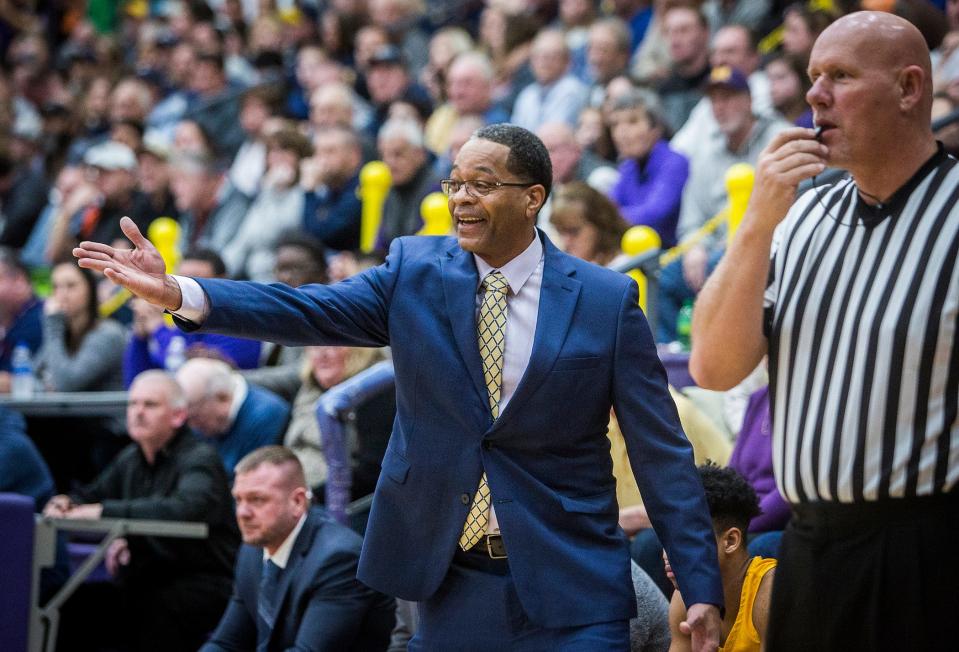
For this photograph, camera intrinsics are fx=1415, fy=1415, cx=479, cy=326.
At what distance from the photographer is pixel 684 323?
21.6 ft

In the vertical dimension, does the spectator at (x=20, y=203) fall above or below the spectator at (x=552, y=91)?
below

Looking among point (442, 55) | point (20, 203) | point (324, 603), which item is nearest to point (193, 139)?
point (442, 55)

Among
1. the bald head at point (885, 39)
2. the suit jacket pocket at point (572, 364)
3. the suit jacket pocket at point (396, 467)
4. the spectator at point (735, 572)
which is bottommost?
the spectator at point (735, 572)

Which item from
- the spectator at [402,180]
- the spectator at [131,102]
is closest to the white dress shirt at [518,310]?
the spectator at [402,180]

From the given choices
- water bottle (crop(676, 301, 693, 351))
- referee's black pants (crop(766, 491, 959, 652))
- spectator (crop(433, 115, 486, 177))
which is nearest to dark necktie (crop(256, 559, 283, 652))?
water bottle (crop(676, 301, 693, 351))

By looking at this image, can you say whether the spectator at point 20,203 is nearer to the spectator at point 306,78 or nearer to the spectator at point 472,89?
the spectator at point 306,78

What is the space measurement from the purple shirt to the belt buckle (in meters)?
4.48

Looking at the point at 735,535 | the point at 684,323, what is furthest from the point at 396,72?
the point at 735,535

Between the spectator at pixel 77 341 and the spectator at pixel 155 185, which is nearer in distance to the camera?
the spectator at pixel 77 341

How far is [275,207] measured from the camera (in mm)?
9789

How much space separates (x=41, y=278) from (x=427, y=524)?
8359mm

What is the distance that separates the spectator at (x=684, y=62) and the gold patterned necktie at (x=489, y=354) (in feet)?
18.4

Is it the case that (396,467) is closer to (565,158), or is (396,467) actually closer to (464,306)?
(464,306)

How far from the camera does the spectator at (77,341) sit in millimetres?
8211
